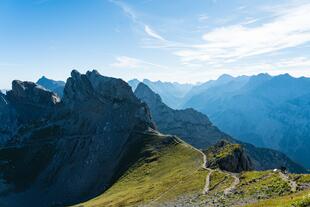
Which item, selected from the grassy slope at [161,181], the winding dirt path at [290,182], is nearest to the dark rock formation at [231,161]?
the grassy slope at [161,181]

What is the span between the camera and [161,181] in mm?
149750

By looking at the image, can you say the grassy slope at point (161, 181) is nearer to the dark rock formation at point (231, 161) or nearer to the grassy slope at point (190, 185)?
the grassy slope at point (190, 185)

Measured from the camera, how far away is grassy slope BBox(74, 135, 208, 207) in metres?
121

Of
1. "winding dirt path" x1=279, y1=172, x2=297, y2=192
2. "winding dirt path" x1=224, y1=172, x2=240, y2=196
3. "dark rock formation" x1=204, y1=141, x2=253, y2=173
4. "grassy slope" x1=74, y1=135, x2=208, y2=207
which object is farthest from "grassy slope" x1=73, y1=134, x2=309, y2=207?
"dark rock formation" x1=204, y1=141, x2=253, y2=173

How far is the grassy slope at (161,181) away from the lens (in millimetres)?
121000

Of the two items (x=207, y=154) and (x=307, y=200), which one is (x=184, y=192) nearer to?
(x=207, y=154)

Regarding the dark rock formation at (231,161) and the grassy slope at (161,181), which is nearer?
the grassy slope at (161,181)

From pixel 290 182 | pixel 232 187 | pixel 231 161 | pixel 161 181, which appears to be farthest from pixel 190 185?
pixel 290 182

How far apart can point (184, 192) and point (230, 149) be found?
4521cm

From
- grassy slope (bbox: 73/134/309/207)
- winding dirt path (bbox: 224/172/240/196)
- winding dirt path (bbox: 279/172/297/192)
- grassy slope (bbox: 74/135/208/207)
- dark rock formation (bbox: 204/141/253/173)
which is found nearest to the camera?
winding dirt path (bbox: 279/172/297/192)

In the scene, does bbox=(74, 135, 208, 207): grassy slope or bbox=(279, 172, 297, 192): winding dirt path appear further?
bbox=(74, 135, 208, 207): grassy slope

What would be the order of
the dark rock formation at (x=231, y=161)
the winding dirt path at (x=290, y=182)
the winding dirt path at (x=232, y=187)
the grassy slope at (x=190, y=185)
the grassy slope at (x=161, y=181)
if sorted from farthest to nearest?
1. the dark rock formation at (x=231, y=161)
2. the grassy slope at (x=161, y=181)
3. the winding dirt path at (x=232, y=187)
4. the grassy slope at (x=190, y=185)
5. the winding dirt path at (x=290, y=182)

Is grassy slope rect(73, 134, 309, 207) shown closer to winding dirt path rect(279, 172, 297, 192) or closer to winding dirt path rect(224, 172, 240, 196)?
winding dirt path rect(279, 172, 297, 192)

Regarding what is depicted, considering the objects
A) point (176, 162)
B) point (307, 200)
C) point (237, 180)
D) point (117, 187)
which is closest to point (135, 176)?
point (117, 187)
